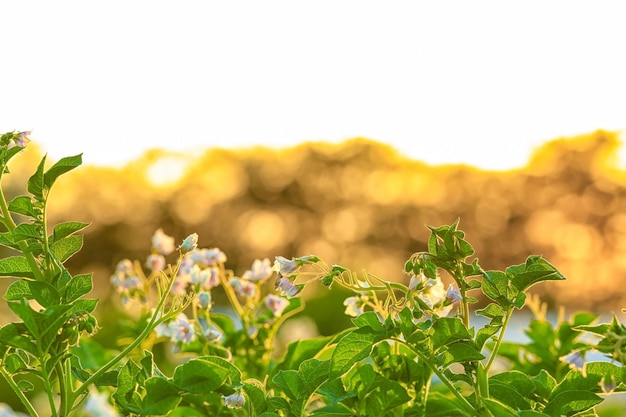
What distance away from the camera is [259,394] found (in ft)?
3.53

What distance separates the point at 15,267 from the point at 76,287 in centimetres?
11

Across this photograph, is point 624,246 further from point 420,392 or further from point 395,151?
point 420,392

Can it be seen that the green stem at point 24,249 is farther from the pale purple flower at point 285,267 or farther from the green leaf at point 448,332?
the green leaf at point 448,332

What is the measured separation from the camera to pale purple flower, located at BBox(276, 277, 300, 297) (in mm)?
1206

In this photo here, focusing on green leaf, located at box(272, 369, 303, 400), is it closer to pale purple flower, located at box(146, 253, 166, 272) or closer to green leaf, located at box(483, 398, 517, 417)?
green leaf, located at box(483, 398, 517, 417)

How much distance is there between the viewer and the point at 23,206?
1.08m

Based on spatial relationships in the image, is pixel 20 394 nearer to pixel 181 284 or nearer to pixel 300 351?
pixel 300 351

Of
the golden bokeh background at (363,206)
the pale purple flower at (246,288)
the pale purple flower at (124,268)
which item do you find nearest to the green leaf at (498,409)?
the pale purple flower at (246,288)

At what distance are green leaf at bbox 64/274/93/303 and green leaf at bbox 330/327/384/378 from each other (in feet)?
1.01

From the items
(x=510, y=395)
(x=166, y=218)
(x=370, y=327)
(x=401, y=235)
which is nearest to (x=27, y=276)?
(x=370, y=327)

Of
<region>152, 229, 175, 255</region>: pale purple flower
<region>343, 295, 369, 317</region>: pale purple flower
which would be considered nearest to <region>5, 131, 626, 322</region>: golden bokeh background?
<region>152, 229, 175, 255</region>: pale purple flower

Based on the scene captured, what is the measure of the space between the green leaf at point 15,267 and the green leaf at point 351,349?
0.40m

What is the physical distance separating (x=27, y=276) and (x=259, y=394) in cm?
33

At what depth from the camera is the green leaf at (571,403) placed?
3.36 feet
